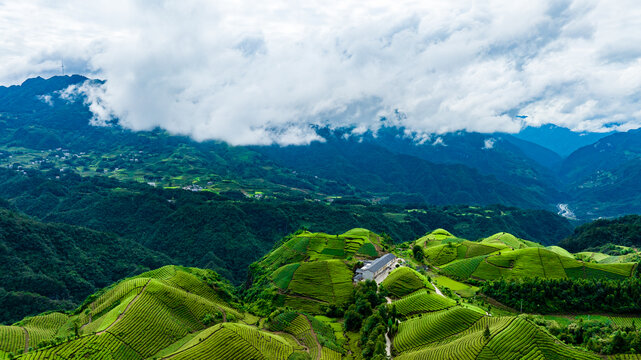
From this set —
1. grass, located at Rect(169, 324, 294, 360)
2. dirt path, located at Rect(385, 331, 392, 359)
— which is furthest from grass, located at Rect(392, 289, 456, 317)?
grass, located at Rect(169, 324, 294, 360)

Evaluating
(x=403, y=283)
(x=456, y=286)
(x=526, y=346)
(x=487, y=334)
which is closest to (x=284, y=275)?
(x=403, y=283)

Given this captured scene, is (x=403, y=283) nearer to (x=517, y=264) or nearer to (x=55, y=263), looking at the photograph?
(x=517, y=264)

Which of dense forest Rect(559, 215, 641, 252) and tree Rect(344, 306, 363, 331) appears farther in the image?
dense forest Rect(559, 215, 641, 252)

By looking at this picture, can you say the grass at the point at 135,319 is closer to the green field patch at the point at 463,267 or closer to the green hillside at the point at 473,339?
the green hillside at the point at 473,339

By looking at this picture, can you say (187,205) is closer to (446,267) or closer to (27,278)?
(27,278)

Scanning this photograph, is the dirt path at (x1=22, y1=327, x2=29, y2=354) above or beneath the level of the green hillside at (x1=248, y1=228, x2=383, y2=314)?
above

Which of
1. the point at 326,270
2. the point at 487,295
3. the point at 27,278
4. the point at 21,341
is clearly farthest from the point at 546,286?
the point at 27,278

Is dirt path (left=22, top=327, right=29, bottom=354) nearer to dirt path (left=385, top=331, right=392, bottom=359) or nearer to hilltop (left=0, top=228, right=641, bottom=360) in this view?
hilltop (left=0, top=228, right=641, bottom=360)

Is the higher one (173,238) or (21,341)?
(21,341)
